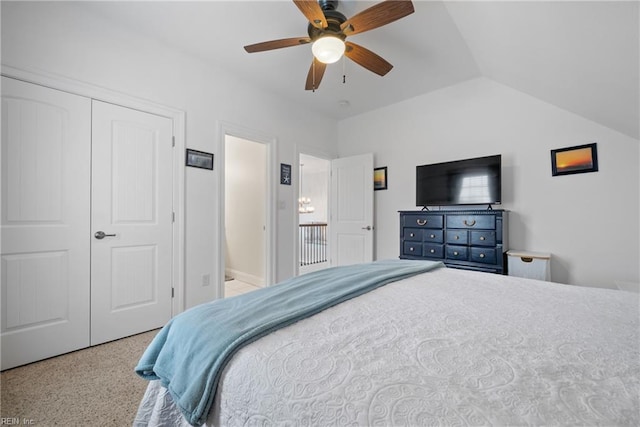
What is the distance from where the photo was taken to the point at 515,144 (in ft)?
9.82

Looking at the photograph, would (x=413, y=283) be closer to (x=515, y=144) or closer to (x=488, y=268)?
(x=488, y=268)

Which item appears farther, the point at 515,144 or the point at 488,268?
the point at 515,144

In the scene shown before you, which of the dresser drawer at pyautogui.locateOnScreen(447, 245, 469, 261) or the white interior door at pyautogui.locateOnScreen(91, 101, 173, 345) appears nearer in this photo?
the white interior door at pyautogui.locateOnScreen(91, 101, 173, 345)

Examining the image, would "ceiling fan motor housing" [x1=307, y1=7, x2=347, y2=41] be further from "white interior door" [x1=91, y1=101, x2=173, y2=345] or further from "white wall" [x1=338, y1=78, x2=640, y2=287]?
"white wall" [x1=338, y1=78, x2=640, y2=287]

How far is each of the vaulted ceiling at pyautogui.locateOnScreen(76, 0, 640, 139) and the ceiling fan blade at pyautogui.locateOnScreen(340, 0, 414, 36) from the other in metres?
0.30

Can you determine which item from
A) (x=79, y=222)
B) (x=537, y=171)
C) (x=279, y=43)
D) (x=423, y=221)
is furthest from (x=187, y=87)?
(x=537, y=171)

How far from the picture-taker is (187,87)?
280cm

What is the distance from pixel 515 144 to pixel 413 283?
251 cm

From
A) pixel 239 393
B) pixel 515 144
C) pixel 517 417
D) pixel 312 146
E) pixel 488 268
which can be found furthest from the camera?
pixel 312 146

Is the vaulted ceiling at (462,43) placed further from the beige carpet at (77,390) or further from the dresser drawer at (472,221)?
the beige carpet at (77,390)

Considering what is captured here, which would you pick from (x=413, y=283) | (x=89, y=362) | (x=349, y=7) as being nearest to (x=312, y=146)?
(x=349, y=7)

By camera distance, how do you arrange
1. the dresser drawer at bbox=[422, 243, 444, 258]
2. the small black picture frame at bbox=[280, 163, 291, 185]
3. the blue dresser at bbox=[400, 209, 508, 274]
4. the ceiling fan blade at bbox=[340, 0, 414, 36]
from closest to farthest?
the ceiling fan blade at bbox=[340, 0, 414, 36] < the blue dresser at bbox=[400, 209, 508, 274] < the dresser drawer at bbox=[422, 243, 444, 258] < the small black picture frame at bbox=[280, 163, 291, 185]

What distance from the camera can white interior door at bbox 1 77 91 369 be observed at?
1.89m

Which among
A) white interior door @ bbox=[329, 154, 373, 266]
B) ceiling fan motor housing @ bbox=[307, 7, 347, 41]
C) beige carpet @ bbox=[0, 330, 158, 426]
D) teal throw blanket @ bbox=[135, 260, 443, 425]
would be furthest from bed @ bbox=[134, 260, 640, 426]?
white interior door @ bbox=[329, 154, 373, 266]
